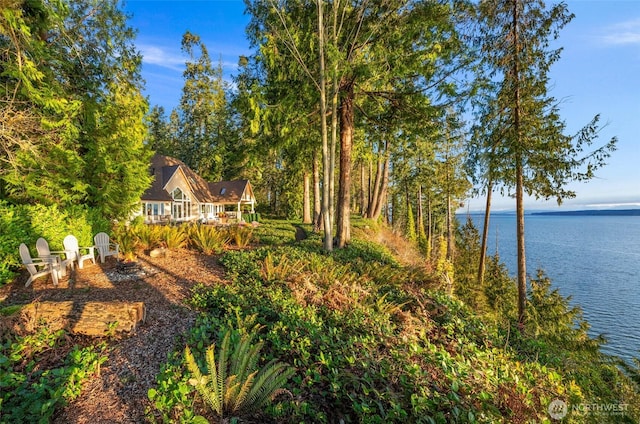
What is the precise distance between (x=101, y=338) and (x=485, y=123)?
11882 mm

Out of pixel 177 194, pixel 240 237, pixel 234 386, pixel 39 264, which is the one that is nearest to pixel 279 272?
pixel 234 386

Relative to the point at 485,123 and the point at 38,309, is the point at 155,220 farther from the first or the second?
the point at 485,123

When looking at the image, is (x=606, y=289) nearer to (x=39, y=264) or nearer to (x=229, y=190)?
(x=39, y=264)

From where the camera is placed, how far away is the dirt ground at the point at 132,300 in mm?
2699

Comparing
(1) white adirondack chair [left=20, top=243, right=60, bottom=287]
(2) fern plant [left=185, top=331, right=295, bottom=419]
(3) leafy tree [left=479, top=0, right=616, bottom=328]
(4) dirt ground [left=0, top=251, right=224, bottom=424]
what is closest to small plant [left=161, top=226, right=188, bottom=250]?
(4) dirt ground [left=0, top=251, right=224, bottom=424]

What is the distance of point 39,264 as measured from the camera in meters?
5.81

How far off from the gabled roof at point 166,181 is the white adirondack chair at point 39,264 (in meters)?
16.0

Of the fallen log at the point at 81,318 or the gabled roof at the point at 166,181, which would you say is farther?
the gabled roof at the point at 166,181

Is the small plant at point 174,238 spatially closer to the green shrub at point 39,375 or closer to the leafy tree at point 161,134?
the green shrub at point 39,375

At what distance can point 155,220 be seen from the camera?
2211 centimetres

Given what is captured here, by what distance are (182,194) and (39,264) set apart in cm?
2067

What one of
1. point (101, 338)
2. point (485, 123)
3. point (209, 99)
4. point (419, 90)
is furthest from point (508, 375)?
point (209, 99)

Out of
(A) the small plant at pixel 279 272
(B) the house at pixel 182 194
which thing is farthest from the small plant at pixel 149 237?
(B) the house at pixel 182 194

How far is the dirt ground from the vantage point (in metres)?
2.70
